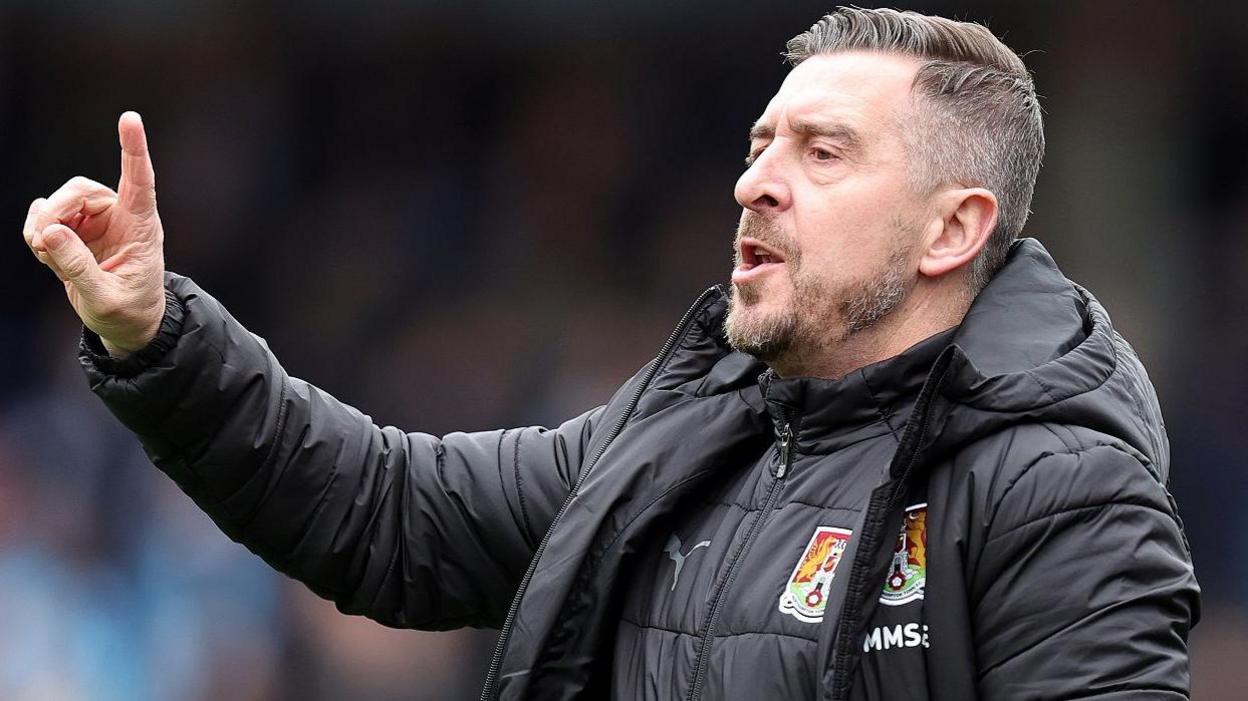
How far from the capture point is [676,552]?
1.90m

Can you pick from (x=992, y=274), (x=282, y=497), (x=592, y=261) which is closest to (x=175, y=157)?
(x=592, y=261)

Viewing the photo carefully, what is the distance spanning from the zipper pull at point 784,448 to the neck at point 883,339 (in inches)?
3.6

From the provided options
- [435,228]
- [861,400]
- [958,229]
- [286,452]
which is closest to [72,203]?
[286,452]

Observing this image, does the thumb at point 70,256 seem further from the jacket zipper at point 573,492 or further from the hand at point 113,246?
the jacket zipper at point 573,492

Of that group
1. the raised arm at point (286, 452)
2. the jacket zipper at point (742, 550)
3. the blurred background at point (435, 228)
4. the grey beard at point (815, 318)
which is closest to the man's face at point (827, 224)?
the grey beard at point (815, 318)

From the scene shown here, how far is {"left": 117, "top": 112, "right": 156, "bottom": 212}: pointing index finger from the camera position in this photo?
1.83 meters

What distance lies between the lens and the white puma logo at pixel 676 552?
1.87 metres

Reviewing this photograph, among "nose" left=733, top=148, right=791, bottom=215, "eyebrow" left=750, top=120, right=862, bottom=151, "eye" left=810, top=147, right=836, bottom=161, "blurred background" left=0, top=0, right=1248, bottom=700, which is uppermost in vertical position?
"eyebrow" left=750, top=120, right=862, bottom=151

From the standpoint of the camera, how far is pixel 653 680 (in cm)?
180

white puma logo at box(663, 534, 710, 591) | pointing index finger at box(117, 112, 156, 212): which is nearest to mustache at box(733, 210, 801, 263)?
white puma logo at box(663, 534, 710, 591)

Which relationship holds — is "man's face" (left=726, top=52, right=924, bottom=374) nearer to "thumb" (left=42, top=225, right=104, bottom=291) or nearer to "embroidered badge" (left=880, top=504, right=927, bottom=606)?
"embroidered badge" (left=880, top=504, right=927, bottom=606)

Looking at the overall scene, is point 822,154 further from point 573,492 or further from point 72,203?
point 72,203

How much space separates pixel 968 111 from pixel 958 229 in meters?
0.14

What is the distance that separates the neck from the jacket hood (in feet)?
0.40
